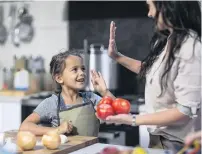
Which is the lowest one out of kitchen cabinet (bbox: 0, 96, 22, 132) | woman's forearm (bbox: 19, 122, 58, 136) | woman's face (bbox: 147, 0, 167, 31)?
kitchen cabinet (bbox: 0, 96, 22, 132)

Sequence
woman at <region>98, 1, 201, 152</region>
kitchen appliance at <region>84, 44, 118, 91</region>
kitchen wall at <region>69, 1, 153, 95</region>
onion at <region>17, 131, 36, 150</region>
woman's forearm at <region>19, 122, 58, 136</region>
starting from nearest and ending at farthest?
woman at <region>98, 1, 201, 152</region> < onion at <region>17, 131, 36, 150</region> < woman's forearm at <region>19, 122, 58, 136</region> < kitchen appliance at <region>84, 44, 118, 91</region> < kitchen wall at <region>69, 1, 153, 95</region>

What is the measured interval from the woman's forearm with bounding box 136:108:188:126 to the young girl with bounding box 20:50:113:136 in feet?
1.17

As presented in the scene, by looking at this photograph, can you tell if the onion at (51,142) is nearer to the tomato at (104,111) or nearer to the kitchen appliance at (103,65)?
the tomato at (104,111)

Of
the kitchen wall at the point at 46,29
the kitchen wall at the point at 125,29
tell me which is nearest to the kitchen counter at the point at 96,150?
the kitchen wall at the point at 125,29

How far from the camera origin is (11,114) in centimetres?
253

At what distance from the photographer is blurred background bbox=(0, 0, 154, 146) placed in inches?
98.9

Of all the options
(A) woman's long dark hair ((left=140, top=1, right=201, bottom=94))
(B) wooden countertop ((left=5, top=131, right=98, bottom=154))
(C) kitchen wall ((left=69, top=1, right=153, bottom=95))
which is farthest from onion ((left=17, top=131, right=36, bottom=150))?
(C) kitchen wall ((left=69, top=1, right=153, bottom=95))

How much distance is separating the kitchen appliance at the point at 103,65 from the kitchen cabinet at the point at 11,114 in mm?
446

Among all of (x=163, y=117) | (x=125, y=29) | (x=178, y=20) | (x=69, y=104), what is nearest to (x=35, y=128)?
(x=69, y=104)

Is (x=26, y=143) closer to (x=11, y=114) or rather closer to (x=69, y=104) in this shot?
(x=69, y=104)

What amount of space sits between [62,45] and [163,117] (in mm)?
1933

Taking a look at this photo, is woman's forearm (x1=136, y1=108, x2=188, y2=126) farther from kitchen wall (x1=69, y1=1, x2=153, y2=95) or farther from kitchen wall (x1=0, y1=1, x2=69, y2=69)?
kitchen wall (x1=0, y1=1, x2=69, y2=69)

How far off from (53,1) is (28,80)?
567 mm

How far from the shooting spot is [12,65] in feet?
9.78
